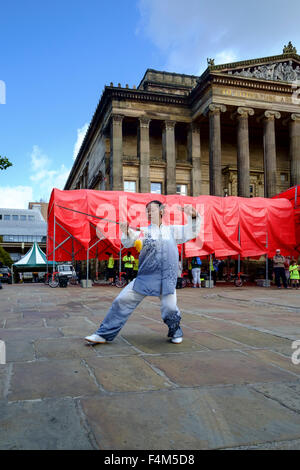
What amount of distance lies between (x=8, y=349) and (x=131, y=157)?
26.2m

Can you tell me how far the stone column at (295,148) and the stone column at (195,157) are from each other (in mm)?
7093

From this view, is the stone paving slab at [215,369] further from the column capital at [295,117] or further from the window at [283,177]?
the window at [283,177]

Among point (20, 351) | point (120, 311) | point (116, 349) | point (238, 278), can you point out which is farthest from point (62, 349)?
point (238, 278)

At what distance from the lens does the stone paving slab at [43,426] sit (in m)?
1.90

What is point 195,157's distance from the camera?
1188 inches

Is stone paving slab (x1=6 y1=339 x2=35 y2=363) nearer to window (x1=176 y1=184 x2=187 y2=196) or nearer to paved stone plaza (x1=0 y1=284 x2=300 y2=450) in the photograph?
paved stone plaza (x1=0 y1=284 x2=300 y2=450)

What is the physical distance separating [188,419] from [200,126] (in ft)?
102

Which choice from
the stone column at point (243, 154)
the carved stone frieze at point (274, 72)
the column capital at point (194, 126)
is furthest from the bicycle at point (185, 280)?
the carved stone frieze at point (274, 72)

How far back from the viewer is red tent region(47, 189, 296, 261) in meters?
16.1

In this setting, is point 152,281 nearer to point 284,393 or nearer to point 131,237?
point 131,237

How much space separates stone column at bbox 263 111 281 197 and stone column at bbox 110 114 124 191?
35.1 ft

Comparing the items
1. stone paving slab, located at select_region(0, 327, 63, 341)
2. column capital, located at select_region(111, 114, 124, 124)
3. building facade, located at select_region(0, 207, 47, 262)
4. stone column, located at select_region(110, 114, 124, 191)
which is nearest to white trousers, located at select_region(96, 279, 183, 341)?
stone paving slab, located at select_region(0, 327, 63, 341)

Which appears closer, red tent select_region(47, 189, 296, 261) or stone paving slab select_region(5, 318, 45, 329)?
stone paving slab select_region(5, 318, 45, 329)

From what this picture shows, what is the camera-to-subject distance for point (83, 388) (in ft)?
9.00
